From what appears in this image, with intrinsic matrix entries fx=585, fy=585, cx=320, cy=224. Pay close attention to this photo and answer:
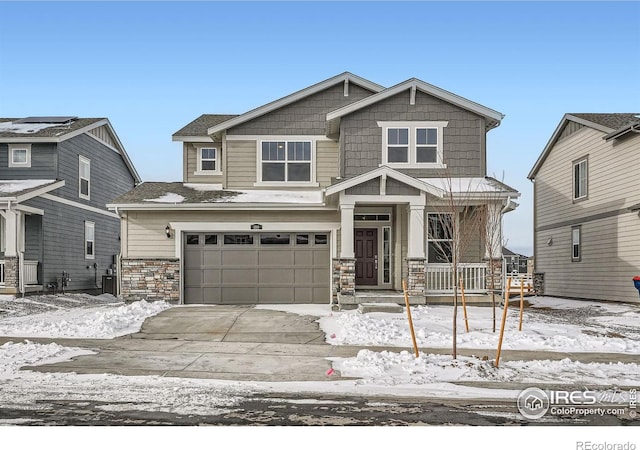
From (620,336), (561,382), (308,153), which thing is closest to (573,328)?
(620,336)

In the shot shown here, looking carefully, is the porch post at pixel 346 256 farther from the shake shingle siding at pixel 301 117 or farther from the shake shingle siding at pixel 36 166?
the shake shingle siding at pixel 36 166

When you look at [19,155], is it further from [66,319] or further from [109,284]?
[66,319]

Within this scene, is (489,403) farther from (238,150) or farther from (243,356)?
(238,150)

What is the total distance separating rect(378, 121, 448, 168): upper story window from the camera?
18453 millimetres

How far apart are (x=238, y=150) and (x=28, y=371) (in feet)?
38.4

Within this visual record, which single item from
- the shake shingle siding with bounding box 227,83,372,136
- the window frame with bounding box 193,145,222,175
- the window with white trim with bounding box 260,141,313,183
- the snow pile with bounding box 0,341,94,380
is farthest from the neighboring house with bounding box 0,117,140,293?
the snow pile with bounding box 0,341,94,380

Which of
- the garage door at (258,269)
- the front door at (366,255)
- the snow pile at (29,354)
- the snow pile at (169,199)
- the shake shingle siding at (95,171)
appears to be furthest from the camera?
the shake shingle siding at (95,171)

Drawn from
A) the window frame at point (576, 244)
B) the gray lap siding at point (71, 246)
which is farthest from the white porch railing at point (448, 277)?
the gray lap siding at point (71, 246)

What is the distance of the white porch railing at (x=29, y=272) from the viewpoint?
20083 millimetres

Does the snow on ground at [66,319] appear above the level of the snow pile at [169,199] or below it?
below

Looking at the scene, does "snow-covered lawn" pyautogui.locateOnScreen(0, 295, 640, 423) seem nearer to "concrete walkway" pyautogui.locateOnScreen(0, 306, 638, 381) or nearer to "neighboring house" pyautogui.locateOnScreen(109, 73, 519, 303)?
"concrete walkway" pyautogui.locateOnScreen(0, 306, 638, 381)

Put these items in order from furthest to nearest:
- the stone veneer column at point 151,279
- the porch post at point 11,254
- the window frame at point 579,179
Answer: the window frame at point 579,179 → the porch post at point 11,254 → the stone veneer column at point 151,279

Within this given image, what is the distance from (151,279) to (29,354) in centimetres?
801

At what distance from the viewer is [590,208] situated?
2161 centimetres
